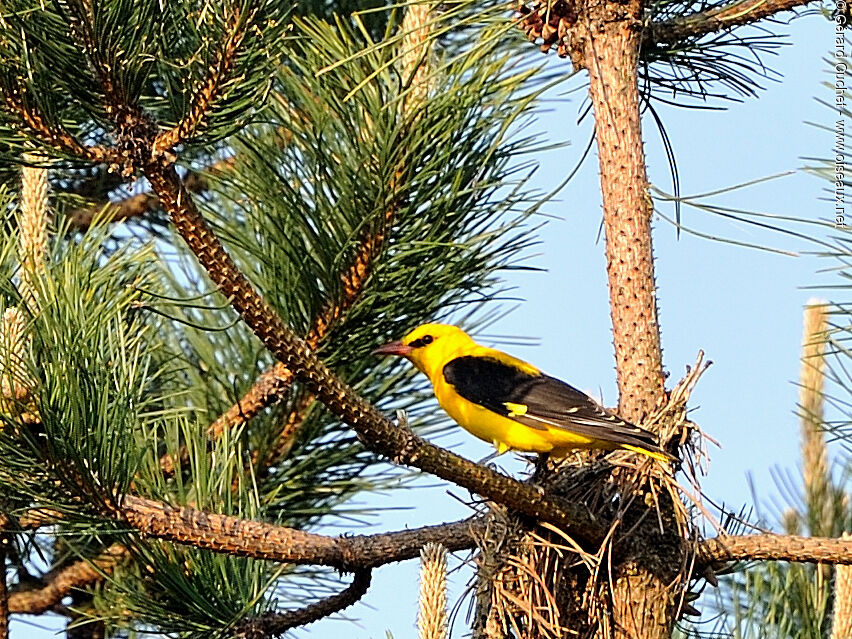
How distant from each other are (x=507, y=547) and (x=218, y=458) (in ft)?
1.92

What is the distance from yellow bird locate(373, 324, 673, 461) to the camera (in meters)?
2.80

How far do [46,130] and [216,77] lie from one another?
27cm

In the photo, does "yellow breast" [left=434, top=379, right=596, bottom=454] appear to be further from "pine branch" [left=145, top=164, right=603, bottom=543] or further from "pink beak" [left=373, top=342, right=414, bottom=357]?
"pine branch" [left=145, top=164, right=603, bottom=543]

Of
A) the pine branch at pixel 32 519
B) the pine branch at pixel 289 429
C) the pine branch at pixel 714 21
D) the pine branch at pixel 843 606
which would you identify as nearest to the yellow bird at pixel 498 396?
the pine branch at pixel 289 429

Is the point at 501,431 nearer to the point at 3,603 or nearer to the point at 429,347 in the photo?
the point at 429,347

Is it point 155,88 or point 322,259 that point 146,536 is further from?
point 155,88

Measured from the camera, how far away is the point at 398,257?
2807 millimetres

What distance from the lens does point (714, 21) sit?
2.32 m

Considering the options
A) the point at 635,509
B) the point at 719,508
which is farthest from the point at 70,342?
the point at 719,508

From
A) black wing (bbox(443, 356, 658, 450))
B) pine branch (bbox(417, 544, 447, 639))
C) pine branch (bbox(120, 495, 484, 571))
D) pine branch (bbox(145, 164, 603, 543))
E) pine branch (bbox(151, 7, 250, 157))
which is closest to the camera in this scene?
pine branch (bbox(417, 544, 447, 639))

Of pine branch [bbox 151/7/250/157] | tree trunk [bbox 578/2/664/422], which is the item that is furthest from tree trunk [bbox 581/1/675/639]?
pine branch [bbox 151/7/250/157]

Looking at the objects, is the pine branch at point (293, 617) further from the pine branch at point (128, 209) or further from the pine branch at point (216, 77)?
the pine branch at point (128, 209)

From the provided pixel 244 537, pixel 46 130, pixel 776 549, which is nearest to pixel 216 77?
pixel 46 130

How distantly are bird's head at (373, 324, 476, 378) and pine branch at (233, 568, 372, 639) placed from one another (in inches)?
30.1
